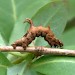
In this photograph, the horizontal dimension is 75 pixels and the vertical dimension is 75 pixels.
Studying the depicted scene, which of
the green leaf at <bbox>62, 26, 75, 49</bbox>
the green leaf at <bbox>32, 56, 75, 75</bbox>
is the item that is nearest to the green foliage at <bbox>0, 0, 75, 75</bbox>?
the green leaf at <bbox>32, 56, 75, 75</bbox>

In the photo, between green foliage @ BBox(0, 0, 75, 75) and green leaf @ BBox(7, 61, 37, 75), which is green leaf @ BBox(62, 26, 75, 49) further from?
green leaf @ BBox(7, 61, 37, 75)

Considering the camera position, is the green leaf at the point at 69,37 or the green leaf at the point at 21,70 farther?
the green leaf at the point at 69,37

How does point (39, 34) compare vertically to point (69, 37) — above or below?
below

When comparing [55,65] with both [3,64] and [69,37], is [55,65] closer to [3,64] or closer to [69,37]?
[3,64]

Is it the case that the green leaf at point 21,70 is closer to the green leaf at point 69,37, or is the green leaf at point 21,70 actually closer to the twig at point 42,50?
the twig at point 42,50

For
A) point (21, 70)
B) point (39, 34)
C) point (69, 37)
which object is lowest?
point (21, 70)

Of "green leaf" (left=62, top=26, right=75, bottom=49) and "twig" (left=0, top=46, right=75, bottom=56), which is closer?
"twig" (left=0, top=46, right=75, bottom=56)

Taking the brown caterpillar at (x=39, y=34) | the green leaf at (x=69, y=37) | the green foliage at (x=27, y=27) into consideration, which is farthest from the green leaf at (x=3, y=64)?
the green leaf at (x=69, y=37)

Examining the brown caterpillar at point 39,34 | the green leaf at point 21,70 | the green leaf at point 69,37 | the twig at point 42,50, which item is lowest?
the green leaf at point 21,70

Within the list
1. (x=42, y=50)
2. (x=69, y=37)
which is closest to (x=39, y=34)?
(x=42, y=50)
